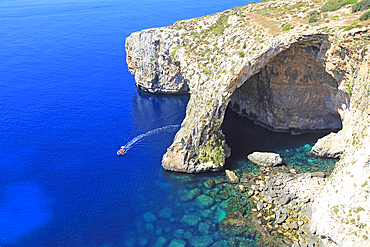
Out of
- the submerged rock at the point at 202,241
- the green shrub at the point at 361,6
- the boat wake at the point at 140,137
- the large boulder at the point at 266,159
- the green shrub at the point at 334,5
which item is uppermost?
the green shrub at the point at 334,5

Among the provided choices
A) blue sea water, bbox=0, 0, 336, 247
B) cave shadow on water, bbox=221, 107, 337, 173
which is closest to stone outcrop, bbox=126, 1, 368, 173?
cave shadow on water, bbox=221, 107, 337, 173

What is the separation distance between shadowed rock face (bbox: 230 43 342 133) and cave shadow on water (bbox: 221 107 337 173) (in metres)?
2.11

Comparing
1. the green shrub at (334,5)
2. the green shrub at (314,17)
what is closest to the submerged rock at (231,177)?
the green shrub at (314,17)

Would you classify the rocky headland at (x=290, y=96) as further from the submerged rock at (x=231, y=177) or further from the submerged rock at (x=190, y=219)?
the submerged rock at (x=190, y=219)

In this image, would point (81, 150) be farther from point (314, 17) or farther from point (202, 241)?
point (314, 17)

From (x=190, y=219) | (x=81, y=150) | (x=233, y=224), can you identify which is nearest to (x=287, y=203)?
(x=233, y=224)

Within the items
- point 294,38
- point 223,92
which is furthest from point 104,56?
point 294,38

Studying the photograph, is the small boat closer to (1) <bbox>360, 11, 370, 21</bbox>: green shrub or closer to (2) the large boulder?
(2) the large boulder

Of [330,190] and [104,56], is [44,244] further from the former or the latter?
[104,56]

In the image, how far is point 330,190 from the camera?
34688 mm

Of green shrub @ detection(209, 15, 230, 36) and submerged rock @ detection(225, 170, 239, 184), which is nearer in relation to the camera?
submerged rock @ detection(225, 170, 239, 184)

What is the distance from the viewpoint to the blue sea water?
130 ft

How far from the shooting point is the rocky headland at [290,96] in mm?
33188

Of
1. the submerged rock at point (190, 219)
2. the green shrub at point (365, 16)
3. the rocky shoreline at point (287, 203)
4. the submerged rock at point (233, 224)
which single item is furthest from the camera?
the submerged rock at point (190, 219)
